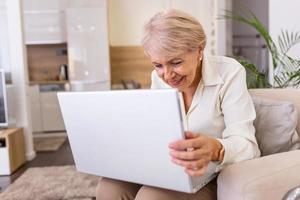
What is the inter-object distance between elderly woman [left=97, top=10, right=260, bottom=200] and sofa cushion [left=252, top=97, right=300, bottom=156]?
21cm

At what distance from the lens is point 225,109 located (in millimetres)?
1124

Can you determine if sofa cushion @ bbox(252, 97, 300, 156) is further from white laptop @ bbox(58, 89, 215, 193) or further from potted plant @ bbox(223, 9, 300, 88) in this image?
potted plant @ bbox(223, 9, 300, 88)

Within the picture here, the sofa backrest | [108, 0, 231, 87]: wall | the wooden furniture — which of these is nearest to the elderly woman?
the sofa backrest

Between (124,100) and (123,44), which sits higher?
(123,44)

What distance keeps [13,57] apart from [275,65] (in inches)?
103

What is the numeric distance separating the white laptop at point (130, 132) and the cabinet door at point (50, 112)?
4053 mm

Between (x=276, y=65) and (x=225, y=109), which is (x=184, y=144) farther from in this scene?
(x=276, y=65)

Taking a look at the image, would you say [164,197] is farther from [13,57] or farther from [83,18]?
[83,18]

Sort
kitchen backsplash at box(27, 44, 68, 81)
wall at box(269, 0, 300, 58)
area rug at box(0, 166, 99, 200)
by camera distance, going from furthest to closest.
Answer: kitchen backsplash at box(27, 44, 68, 81), area rug at box(0, 166, 99, 200), wall at box(269, 0, 300, 58)

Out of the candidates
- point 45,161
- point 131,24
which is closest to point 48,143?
point 45,161

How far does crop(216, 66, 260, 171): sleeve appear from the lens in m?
1.03

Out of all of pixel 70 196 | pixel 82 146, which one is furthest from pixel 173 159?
pixel 70 196

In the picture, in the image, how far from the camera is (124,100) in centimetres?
85

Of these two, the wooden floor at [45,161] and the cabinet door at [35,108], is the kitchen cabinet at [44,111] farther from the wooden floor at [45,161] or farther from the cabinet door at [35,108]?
the wooden floor at [45,161]
